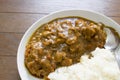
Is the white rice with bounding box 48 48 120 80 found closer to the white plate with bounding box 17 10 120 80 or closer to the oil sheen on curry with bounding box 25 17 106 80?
the oil sheen on curry with bounding box 25 17 106 80

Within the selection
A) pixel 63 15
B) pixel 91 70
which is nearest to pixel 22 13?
pixel 63 15

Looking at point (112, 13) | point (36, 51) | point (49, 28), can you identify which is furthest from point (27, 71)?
point (112, 13)

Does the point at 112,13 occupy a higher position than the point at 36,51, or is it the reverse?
the point at 112,13

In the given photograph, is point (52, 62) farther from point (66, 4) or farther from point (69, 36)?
point (66, 4)

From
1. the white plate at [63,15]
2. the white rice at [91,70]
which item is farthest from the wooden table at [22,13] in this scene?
the white rice at [91,70]

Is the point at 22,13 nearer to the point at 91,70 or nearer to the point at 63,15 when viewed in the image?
the point at 63,15

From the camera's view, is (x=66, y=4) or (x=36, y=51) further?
(x=66, y=4)
